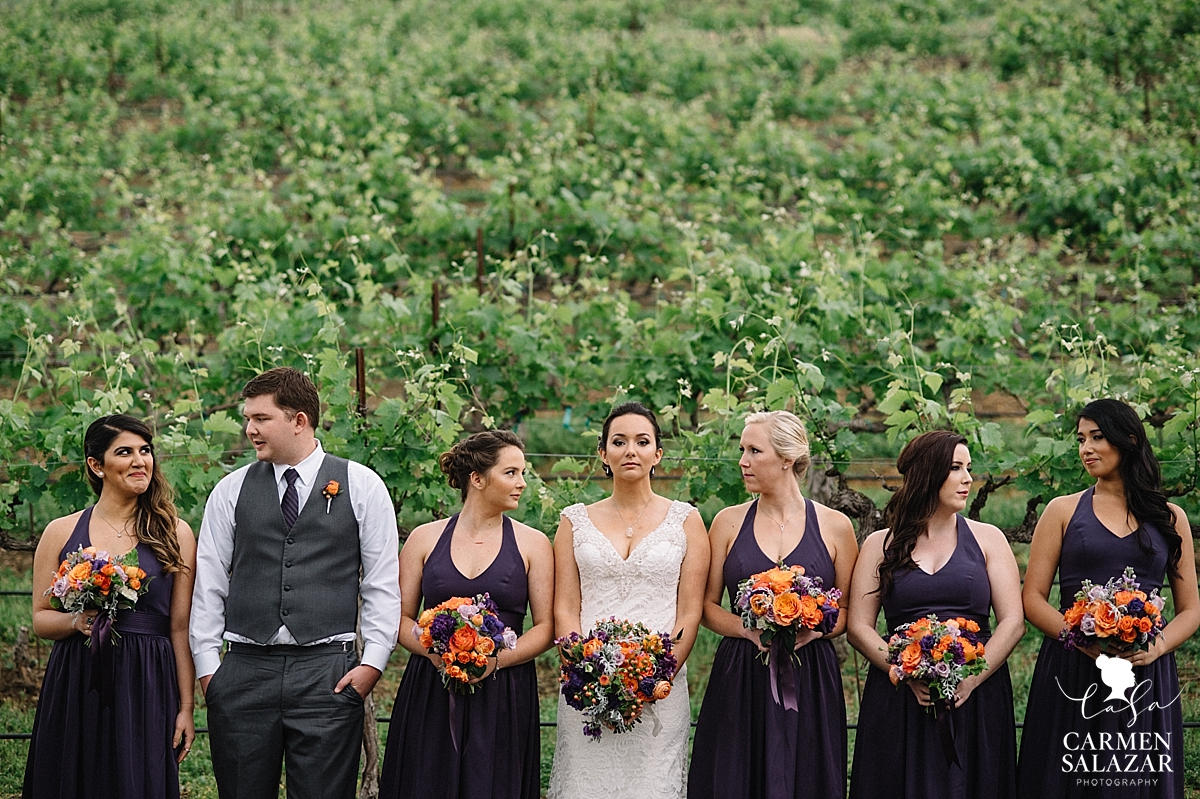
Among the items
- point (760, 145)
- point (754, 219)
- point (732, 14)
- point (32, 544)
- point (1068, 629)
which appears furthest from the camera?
A: point (732, 14)

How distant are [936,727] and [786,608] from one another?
0.69 metres

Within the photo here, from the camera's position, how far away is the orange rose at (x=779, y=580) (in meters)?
3.83

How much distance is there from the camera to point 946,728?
12.9 feet

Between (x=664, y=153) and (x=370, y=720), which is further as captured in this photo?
(x=664, y=153)

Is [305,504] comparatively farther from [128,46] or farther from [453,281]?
[128,46]

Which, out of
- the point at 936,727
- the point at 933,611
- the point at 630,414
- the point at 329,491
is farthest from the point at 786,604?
the point at 329,491

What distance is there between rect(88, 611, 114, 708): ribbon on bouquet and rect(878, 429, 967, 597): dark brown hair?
2.60m

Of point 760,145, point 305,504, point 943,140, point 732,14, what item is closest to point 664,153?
point 760,145

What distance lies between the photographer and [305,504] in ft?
13.2

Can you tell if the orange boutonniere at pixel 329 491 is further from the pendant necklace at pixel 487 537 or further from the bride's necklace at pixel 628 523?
the bride's necklace at pixel 628 523

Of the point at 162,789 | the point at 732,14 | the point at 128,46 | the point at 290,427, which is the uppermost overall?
the point at 732,14

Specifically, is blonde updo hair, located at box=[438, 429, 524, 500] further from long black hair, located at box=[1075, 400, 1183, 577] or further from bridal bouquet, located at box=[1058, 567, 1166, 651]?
long black hair, located at box=[1075, 400, 1183, 577]

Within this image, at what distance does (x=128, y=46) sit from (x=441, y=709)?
13394mm

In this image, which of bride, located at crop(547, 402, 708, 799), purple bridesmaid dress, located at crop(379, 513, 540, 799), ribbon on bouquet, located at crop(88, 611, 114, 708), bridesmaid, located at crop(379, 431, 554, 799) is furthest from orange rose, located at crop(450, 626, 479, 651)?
ribbon on bouquet, located at crop(88, 611, 114, 708)
